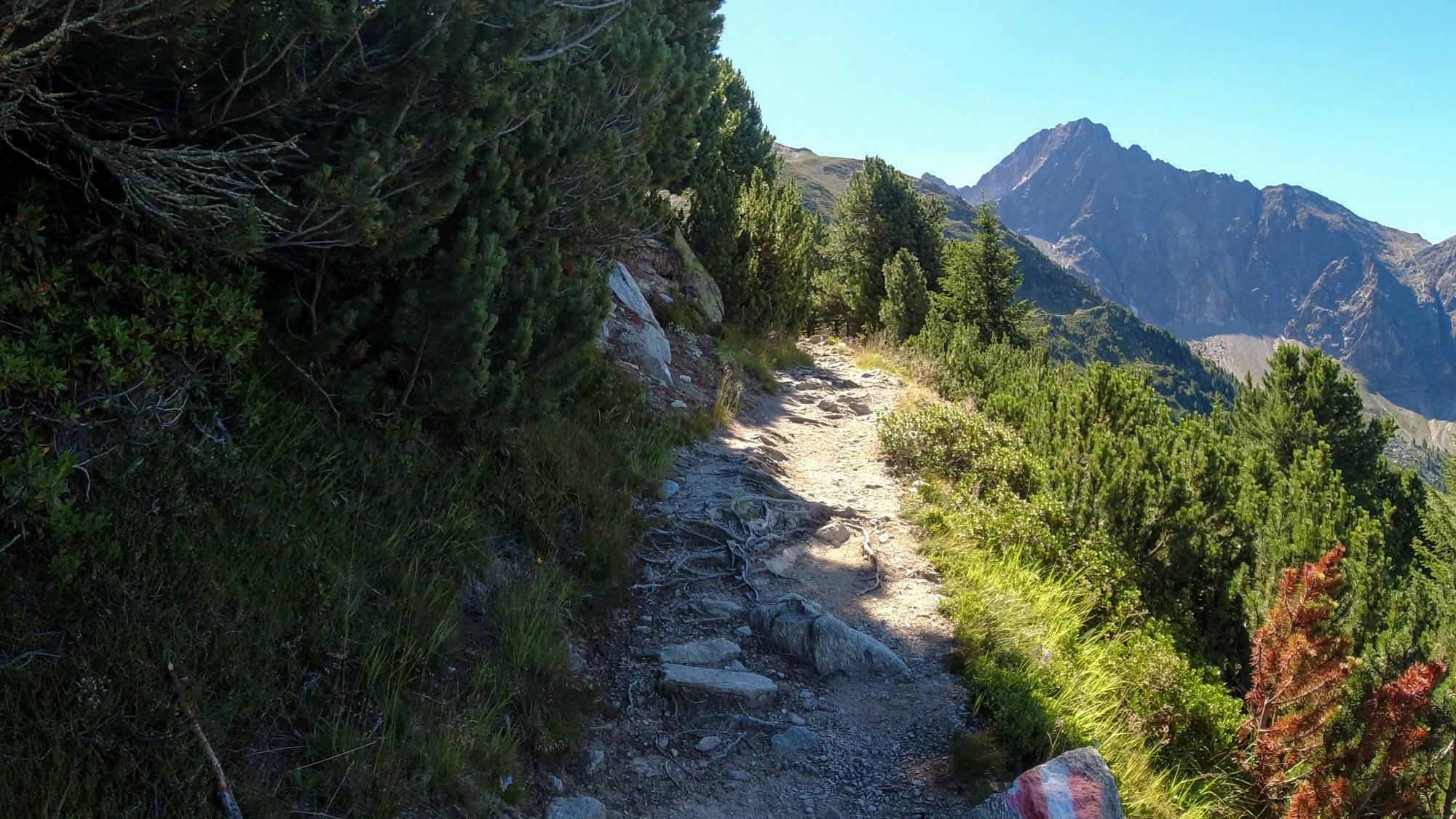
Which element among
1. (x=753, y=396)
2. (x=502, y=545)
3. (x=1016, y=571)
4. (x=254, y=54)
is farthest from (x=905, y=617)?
(x=753, y=396)

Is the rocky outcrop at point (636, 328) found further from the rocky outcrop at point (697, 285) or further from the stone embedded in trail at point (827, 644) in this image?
the stone embedded in trail at point (827, 644)

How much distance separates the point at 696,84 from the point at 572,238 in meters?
1.69

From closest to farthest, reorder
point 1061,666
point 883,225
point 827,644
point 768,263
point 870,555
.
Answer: point 827,644
point 1061,666
point 870,555
point 768,263
point 883,225

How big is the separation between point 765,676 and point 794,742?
0.55 metres

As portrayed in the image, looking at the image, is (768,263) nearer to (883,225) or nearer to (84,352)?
(883,225)

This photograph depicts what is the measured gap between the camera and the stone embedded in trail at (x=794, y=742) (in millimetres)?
3746

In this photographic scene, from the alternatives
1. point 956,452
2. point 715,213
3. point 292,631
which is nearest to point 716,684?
point 292,631

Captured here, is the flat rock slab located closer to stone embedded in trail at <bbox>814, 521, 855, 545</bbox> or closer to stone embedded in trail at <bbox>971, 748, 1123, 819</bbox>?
stone embedded in trail at <bbox>971, 748, 1123, 819</bbox>

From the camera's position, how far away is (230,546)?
303 cm

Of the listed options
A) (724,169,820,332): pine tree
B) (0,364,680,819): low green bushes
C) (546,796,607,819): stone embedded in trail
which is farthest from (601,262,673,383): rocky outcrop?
(546,796,607,819): stone embedded in trail

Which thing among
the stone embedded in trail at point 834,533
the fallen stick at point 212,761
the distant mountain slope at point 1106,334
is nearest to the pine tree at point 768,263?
the stone embedded in trail at point 834,533

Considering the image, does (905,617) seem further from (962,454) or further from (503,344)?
(962,454)

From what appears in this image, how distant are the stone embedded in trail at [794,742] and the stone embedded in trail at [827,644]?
1.86ft

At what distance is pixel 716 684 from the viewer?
4.07m
